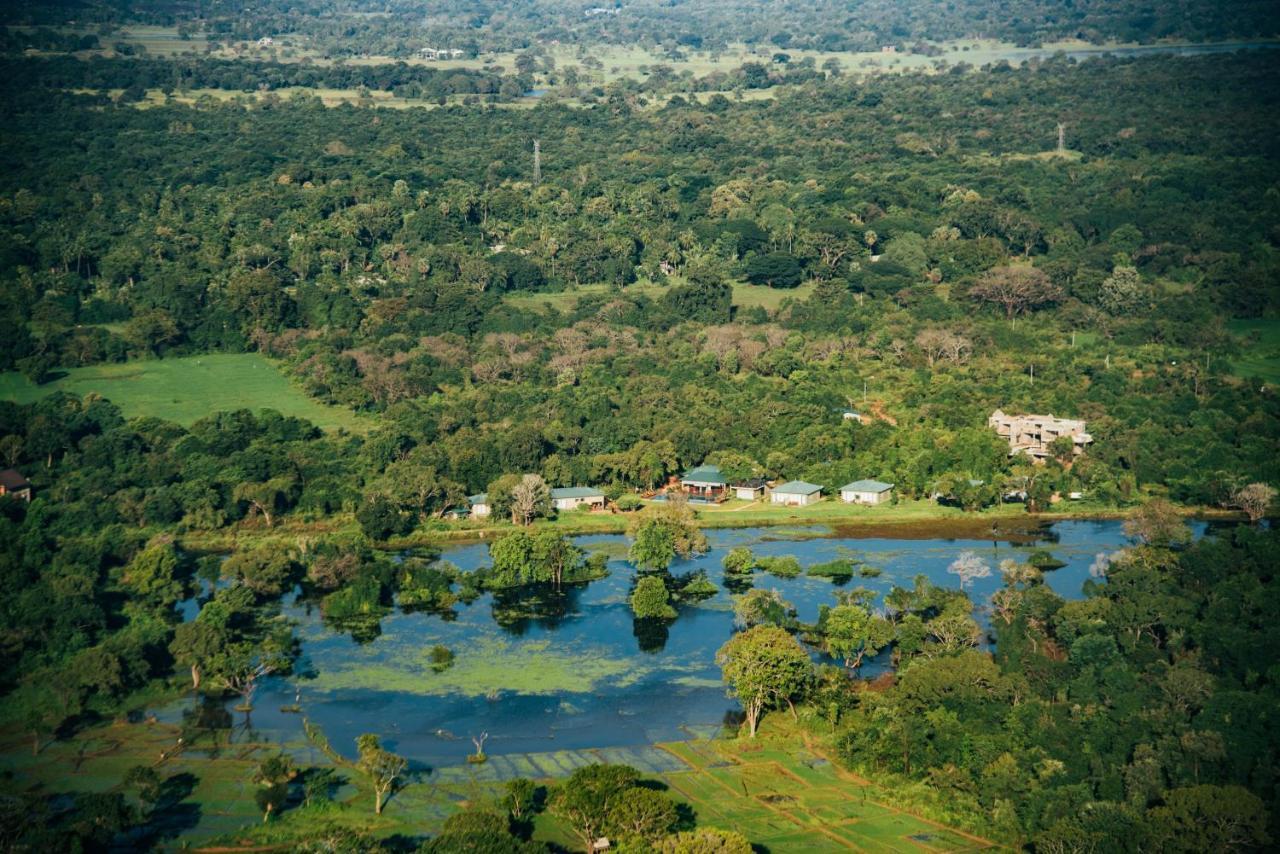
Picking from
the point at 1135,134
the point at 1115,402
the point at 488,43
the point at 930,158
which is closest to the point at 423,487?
the point at 1115,402

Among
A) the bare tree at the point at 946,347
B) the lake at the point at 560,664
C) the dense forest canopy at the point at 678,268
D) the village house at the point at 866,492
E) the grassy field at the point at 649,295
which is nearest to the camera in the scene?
the lake at the point at 560,664

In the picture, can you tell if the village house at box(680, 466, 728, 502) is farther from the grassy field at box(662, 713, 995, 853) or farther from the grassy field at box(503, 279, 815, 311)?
the grassy field at box(503, 279, 815, 311)

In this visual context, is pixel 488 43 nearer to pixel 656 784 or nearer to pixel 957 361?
pixel 957 361

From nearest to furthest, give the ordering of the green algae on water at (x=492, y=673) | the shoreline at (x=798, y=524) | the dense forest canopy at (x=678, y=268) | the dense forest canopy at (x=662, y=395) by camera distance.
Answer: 1. the dense forest canopy at (x=662, y=395)
2. the green algae on water at (x=492, y=673)
3. the shoreline at (x=798, y=524)
4. the dense forest canopy at (x=678, y=268)

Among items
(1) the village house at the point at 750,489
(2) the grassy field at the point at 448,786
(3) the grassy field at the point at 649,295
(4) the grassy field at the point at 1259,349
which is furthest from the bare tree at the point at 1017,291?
(2) the grassy field at the point at 448,786

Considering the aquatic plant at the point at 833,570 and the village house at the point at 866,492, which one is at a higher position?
the aquatic plant at the point at 833,570

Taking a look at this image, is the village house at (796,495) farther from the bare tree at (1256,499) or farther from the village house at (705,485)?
the bare tree at (1256,499)

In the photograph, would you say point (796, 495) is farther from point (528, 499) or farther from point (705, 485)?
point (528, 499)
